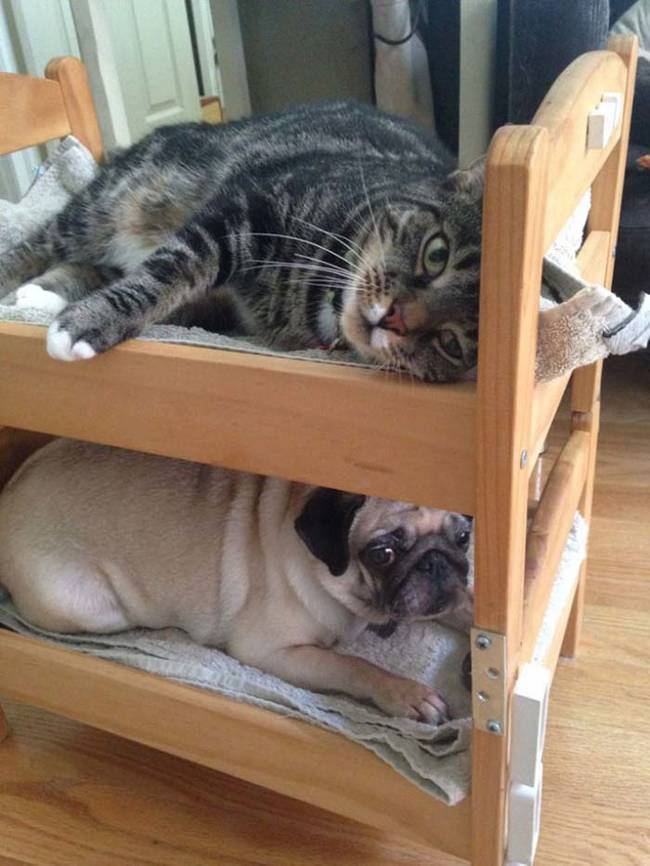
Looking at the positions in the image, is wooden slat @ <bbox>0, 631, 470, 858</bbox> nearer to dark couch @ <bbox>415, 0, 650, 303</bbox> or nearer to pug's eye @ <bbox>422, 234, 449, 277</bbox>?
pug's eye @ <bbox>422, 234, 449, 277</bbox>

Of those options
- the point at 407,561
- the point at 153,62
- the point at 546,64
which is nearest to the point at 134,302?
the point at 407,561

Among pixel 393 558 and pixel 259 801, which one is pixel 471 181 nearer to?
pixel 393 558

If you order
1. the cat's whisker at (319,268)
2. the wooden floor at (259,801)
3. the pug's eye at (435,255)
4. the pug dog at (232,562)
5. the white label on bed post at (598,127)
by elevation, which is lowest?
the wooden floor at (259,801)

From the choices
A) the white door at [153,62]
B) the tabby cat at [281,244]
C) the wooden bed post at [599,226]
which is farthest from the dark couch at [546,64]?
the white door at [153,62]

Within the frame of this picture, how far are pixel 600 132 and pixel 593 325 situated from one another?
7.4 inches

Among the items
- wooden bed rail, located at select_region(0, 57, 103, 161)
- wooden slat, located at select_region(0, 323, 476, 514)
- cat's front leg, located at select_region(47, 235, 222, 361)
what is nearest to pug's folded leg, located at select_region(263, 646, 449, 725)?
A: wooden slat, located at select_region(0, 323, 476, 514)

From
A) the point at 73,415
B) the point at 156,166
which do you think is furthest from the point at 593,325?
the point at 156,166

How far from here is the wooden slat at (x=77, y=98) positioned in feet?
4.13

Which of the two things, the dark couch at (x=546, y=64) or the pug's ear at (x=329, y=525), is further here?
the dark couch at (x=546, y=64)

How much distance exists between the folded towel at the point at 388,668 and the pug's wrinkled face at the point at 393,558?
0.09 m

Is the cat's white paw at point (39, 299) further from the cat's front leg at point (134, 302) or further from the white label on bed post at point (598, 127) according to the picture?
the white label on bed post at point (598, 127)

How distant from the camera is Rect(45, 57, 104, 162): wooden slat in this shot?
1.26 meters

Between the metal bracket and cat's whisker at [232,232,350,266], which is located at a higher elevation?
cat's whisker at [232,232,350,266]

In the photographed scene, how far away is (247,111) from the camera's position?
6.68 feet
